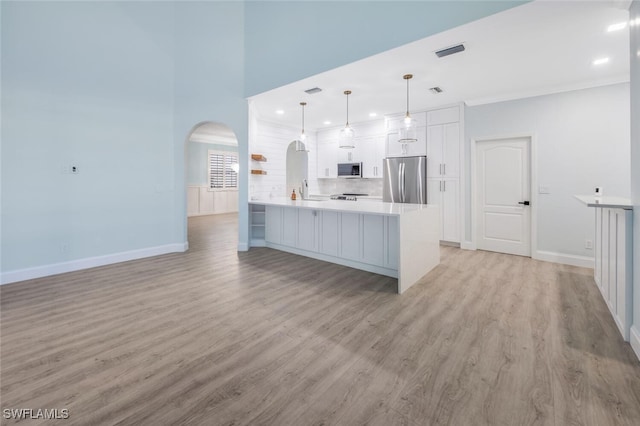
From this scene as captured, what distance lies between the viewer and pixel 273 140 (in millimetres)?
6922

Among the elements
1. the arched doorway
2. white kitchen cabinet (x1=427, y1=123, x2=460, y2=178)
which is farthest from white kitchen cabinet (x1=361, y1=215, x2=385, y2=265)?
the arched doorway

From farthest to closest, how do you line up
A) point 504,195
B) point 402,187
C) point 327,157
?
point 327,157, point 402,187, point 504,195

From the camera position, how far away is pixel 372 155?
6.84 m

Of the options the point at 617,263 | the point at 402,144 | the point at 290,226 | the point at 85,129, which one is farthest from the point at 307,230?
the point at 617,263

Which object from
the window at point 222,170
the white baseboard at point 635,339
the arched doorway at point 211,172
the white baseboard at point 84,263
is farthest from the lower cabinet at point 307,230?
the window at point 222,170

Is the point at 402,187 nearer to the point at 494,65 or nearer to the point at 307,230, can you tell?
the point at 307,230

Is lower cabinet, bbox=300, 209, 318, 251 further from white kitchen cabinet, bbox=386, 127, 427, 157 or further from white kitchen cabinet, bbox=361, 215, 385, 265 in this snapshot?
white kitchen cabinet, bbox=386, 127, 427, 157

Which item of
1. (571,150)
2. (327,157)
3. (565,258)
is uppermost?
(327,157)

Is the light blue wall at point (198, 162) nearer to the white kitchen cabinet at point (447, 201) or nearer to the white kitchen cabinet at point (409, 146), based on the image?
the white kitchen cabinet at point (409, 146)

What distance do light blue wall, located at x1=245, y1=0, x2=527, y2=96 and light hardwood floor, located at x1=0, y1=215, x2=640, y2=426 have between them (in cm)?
288

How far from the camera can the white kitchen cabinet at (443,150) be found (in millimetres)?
5496

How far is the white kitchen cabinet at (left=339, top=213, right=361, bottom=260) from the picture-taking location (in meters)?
4.18

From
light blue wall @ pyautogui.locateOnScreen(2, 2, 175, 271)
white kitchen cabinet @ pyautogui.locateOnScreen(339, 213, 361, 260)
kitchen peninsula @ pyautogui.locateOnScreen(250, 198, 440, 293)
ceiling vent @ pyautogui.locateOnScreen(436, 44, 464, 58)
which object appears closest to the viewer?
ceiling vent @ pyautogui.locateOnScreen(436, 44, 464, 58)

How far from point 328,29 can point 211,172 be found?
8301mm
